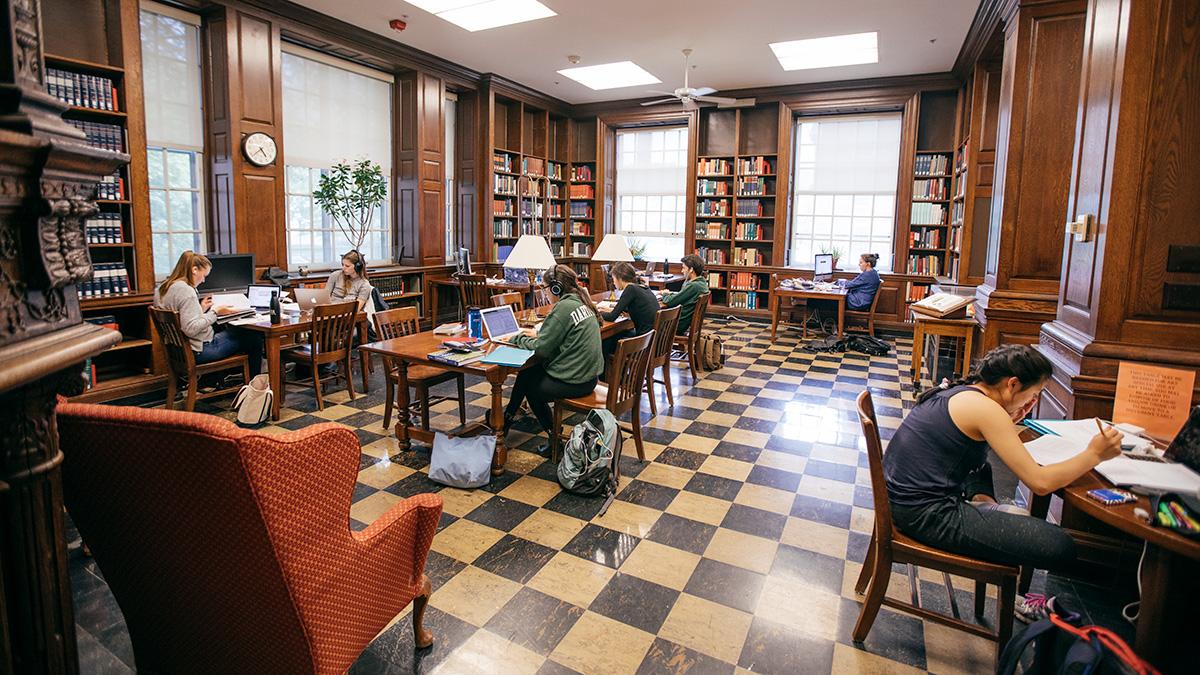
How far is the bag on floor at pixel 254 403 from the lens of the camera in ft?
13.7

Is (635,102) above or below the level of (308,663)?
above

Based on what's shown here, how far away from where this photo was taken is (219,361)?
4547 millimetres

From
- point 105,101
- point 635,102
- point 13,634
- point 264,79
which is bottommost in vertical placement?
point 13,634

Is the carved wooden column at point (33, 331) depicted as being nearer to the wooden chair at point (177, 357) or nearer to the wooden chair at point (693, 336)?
the wooden chair at point (177, 357)

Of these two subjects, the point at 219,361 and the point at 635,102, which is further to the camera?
the point at 635,102

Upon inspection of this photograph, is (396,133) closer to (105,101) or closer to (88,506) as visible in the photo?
(105,101)

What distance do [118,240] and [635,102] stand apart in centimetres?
712

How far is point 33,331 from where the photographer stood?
3.21 feet

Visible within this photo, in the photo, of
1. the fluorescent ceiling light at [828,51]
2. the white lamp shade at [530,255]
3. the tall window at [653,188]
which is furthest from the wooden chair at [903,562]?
the tall window at [653,188]

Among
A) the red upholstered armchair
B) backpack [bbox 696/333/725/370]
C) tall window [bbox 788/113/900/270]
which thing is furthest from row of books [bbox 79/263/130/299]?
tall window [bbox 788/113/900/270]

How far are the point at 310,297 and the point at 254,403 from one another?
140cm

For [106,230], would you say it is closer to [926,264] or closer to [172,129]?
[172,129]

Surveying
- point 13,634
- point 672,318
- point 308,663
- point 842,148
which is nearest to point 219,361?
point 672,318

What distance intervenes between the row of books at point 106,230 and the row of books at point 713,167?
23.7ft
